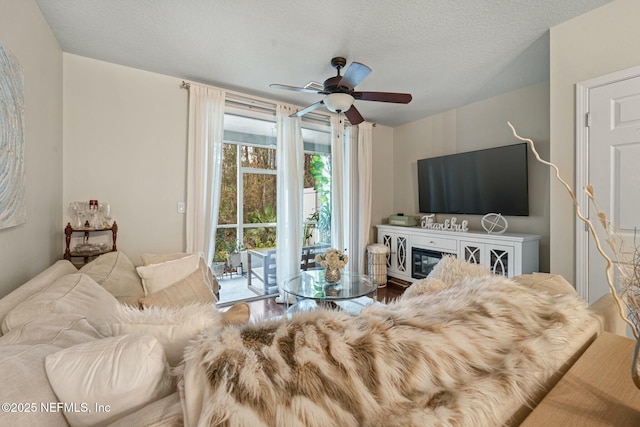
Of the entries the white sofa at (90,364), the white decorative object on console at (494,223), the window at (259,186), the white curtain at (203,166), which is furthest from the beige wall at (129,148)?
the white decorative object on console at (494,223)

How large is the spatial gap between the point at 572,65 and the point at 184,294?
3.23 m

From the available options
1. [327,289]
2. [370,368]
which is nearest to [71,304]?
[370,368]

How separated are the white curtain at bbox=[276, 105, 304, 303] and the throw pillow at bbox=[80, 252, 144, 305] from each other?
5.76ft

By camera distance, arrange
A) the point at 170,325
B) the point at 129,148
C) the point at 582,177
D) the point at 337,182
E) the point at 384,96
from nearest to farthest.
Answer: the point at 170,325
the point at 582,177
the point at 384,96
the point at 129,148
the point at 337,182

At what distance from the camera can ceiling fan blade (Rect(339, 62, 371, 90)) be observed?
6.22ft

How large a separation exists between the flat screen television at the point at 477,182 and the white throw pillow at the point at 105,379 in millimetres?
3737

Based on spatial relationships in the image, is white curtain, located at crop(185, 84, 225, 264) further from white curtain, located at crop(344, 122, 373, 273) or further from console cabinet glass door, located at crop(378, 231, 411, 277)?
console cabinet glass door, located at crop(378, 231, 411, 277)

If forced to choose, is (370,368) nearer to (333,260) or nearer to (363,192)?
(333,260)

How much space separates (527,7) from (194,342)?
2.75 meters

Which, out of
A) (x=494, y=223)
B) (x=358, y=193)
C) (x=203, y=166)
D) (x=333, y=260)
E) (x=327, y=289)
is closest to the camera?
(x=327, y=289)

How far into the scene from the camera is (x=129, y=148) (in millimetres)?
2754

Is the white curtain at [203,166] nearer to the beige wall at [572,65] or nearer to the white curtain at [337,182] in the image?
the white curtain at [337,182]

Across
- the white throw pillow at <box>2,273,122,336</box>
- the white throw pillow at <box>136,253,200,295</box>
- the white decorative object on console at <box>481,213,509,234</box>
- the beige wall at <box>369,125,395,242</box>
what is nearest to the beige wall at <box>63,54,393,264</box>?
the white throw pillow at <box>136,253,200,295</box>

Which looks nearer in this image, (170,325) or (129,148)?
(170,325)
